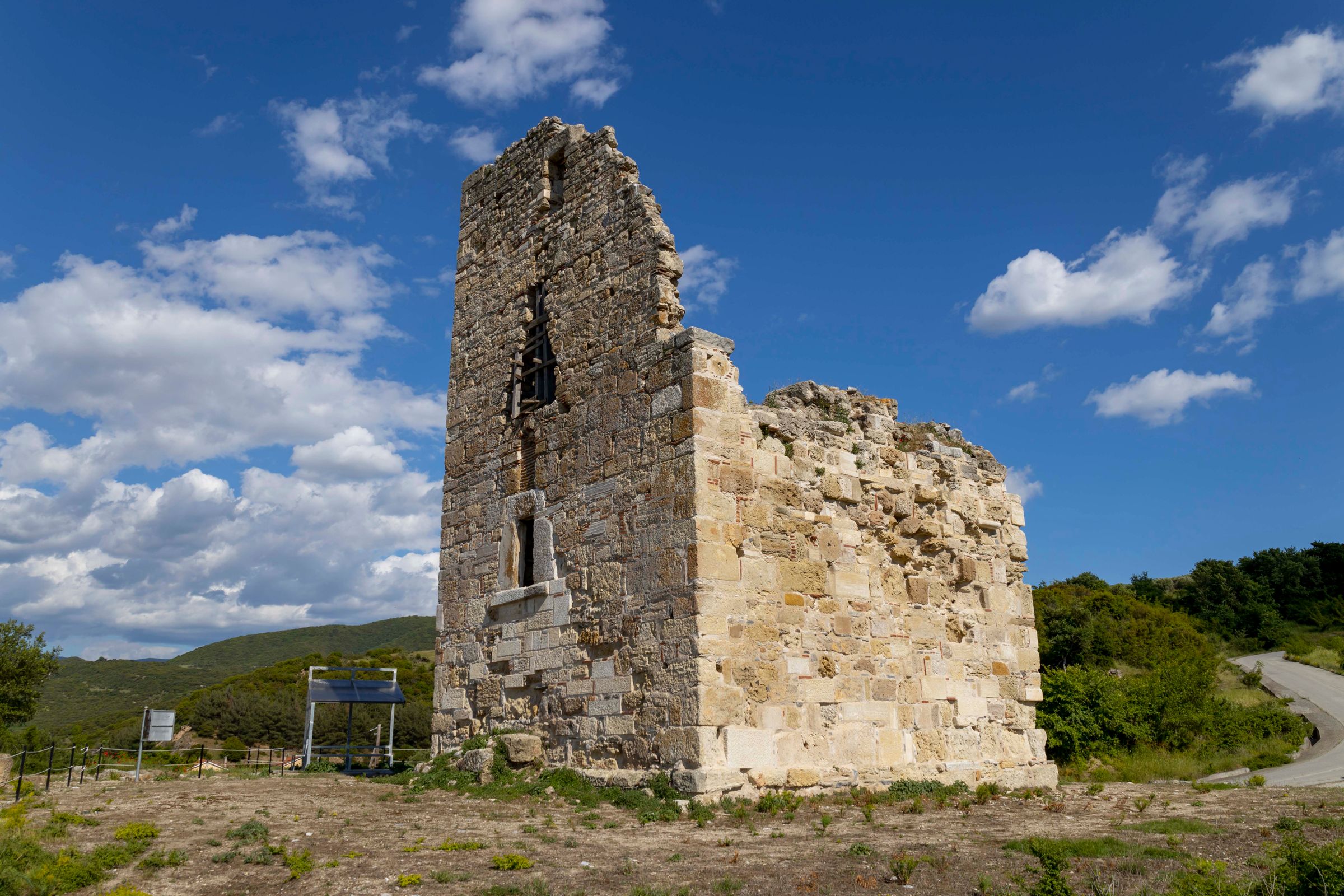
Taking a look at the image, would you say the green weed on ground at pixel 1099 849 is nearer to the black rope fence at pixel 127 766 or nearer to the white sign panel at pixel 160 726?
the black rope fence at pixel 127 766

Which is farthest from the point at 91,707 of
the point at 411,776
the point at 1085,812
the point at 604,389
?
the point at 1085,812

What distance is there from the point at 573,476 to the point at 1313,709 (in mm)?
21141

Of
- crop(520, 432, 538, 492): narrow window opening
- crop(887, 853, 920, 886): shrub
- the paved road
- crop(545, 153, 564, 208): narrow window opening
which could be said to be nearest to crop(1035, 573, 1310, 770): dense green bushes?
the paved road

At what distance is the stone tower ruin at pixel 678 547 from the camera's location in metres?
8.96

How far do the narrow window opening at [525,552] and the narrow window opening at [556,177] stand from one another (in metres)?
4.10

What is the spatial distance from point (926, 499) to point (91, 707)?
48.1m

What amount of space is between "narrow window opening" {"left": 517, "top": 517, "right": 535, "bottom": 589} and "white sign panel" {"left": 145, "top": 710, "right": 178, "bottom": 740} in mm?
6037

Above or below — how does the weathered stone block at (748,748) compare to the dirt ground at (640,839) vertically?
above

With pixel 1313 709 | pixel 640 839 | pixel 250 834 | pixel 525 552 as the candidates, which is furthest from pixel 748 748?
pixel 1313 709

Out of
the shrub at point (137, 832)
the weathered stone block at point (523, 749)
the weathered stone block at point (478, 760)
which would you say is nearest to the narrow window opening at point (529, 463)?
the weathered stone block at point (523, 749)

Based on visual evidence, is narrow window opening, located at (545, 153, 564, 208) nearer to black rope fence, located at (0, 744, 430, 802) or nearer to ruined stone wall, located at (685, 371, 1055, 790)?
ruined stone wall, located at (685, 371, 1055, 790)

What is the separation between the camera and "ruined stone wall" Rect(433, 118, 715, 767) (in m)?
9.17

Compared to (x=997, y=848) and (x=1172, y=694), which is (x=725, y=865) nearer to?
(x=997, y=848)

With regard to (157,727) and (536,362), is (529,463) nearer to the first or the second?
(536,362)
